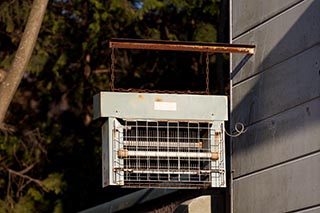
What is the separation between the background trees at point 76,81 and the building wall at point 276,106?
1159 cm

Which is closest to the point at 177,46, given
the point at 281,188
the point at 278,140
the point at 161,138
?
the point at 161,138

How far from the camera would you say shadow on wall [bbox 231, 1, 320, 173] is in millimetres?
6805

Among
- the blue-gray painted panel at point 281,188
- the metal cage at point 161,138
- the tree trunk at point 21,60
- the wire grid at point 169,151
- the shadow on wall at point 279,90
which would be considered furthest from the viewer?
the tree trunk at point 21,60

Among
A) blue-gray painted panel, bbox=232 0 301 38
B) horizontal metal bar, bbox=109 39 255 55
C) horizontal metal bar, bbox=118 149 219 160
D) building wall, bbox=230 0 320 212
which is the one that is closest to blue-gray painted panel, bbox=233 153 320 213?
building wall, bbox=230 0 320 212

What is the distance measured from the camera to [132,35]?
68.3 ft

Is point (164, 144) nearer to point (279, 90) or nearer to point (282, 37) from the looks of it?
point (279, 90)

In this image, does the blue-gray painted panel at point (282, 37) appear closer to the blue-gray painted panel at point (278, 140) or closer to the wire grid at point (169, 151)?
the blue-gray painted panel at point (278, 140)

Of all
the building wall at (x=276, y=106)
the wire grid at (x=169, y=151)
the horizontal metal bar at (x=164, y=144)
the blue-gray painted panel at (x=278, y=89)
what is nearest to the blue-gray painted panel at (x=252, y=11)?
the building wall at (x=276, y=106)

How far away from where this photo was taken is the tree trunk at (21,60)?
10953mm

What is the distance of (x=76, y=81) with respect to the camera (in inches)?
862

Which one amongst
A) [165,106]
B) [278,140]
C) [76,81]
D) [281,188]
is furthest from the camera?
[76,81]

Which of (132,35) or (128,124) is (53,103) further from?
(128,124)

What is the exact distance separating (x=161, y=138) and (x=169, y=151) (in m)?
0.11

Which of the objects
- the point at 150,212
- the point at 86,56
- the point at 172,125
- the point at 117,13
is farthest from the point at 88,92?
the point at 172,125
